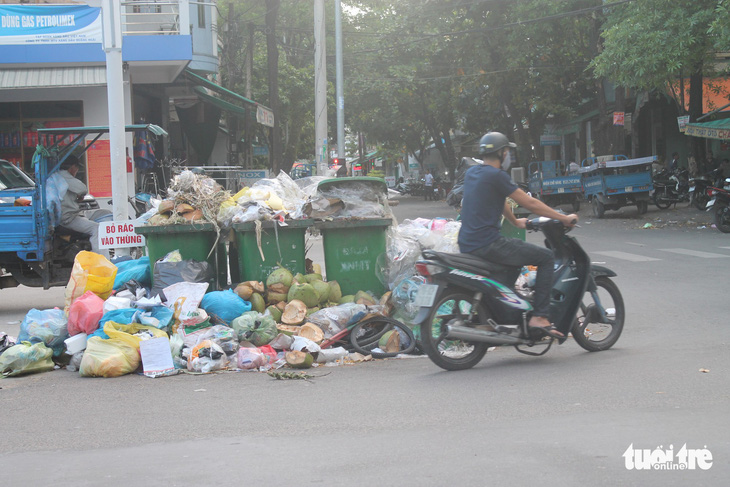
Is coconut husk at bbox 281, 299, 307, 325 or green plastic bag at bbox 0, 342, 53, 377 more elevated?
coconut husk at bbox 281, 299, 307, 325

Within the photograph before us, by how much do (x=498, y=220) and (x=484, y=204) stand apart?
182mm

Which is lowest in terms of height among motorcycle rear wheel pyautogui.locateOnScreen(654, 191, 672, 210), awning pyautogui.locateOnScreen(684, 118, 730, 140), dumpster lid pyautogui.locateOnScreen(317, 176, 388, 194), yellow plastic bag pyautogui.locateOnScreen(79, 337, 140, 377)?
yellow plastic bag pyautogui.locateOnScreen(79, 337, 140, 377)

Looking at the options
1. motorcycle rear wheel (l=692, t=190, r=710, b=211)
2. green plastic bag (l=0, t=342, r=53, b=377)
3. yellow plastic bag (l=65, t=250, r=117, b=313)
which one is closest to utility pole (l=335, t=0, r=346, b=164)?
motorcycle rear wheel (l=692, t=190, r=710, b=211)

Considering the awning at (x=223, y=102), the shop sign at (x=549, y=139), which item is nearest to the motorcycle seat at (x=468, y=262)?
the awning at (x=223, y=102)

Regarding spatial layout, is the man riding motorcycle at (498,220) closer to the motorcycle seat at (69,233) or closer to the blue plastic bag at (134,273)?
the blue plastic bag at (134,273)

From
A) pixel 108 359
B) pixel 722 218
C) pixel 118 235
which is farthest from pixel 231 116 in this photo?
pixel 108 359

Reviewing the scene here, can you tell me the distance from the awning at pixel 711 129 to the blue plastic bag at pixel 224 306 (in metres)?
17.7

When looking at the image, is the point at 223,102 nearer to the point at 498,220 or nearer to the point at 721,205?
the point at 721,205

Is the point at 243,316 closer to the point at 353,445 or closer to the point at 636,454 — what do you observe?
the point at 353,445

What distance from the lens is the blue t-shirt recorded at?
5891mm

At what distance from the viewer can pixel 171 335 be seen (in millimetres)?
7090

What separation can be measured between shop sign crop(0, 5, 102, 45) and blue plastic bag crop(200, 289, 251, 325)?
A: 12.8 metres

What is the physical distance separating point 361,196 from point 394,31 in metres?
25.8

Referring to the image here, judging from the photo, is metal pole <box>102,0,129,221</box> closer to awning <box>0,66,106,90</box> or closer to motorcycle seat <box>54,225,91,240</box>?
motorcycle seat <box>54,225,91,240</box>
